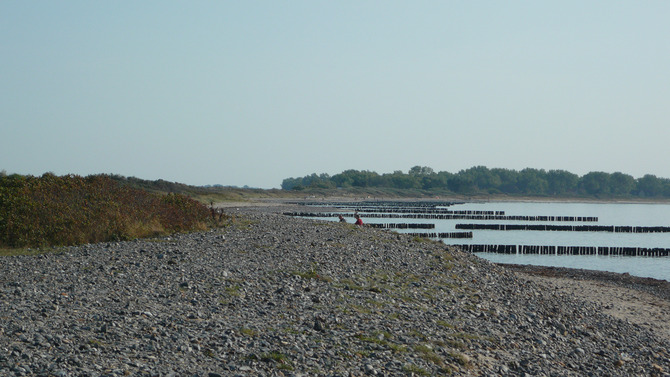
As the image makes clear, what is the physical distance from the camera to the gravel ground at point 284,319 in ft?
26.2

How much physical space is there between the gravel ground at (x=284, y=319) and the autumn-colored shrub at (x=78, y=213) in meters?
2.44

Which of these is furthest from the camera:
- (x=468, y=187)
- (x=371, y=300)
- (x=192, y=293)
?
(x=468, y=187)

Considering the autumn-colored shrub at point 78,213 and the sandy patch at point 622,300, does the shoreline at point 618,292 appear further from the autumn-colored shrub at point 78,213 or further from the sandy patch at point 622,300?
the autumn-colored shrub at point 78,213

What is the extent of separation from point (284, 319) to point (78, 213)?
552 inches

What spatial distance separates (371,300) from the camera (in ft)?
41.5

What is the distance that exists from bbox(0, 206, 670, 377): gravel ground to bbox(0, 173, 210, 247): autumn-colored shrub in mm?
2440

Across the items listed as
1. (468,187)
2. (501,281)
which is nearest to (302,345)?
(501,281)

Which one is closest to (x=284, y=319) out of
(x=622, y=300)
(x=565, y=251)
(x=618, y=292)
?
(x=622, y=300)

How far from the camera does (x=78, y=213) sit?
2153 cm

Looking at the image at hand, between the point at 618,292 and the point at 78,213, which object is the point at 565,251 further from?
the point at 78,213

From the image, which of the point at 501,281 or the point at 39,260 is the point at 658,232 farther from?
the point at 39,260

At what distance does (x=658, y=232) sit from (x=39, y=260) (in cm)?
6547

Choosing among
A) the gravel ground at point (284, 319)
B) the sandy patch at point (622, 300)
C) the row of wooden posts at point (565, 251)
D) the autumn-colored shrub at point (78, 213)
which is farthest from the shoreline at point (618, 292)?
the autumn-colored shrub at point (78, 213)

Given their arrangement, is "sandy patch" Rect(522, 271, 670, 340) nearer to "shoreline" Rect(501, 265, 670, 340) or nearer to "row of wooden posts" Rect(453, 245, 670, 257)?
"shoreline" Rect(501, 265, 670, 340)
